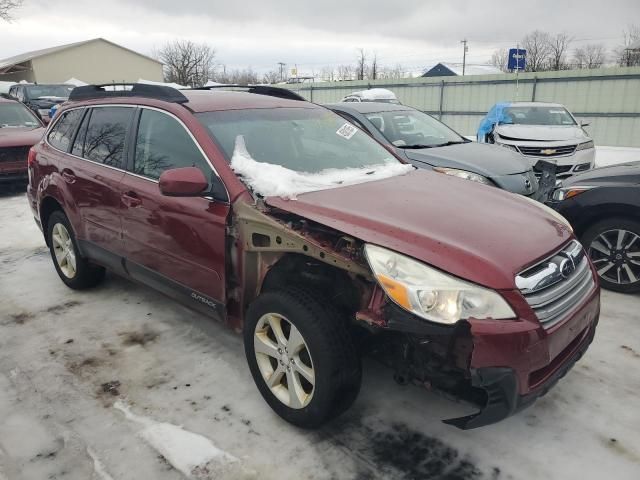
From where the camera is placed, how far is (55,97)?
17.1m

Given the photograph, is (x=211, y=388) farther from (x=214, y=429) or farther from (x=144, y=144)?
(x=144, y=144)

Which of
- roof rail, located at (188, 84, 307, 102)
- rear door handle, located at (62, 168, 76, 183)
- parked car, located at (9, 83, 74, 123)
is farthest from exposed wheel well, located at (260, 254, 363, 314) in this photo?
parked car, located at (9, 83, 74, 123)

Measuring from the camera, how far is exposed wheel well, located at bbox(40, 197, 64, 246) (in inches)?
179

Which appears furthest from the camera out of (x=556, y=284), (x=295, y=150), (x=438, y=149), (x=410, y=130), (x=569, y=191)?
(x=410, y=130)

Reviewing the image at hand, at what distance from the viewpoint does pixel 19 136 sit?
8875 millimetres

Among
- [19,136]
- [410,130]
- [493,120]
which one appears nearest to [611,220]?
[410,130]

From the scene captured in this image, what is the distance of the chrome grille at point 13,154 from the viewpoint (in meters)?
8.55

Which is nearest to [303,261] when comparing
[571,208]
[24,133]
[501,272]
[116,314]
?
[501,272]

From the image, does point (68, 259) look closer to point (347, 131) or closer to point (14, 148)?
point (347, 131)

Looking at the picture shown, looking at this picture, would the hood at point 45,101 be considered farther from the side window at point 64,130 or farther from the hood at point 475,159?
the hood at point 475,159

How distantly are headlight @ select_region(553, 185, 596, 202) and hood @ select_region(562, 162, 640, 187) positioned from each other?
2.4 inches

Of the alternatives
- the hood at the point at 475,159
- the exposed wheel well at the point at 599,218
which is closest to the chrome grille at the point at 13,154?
the hood at the point at 475,159

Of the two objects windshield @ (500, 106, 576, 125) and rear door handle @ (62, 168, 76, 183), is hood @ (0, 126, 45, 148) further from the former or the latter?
windshield @ (500, 106, 576, 125)

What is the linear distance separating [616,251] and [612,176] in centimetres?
68
